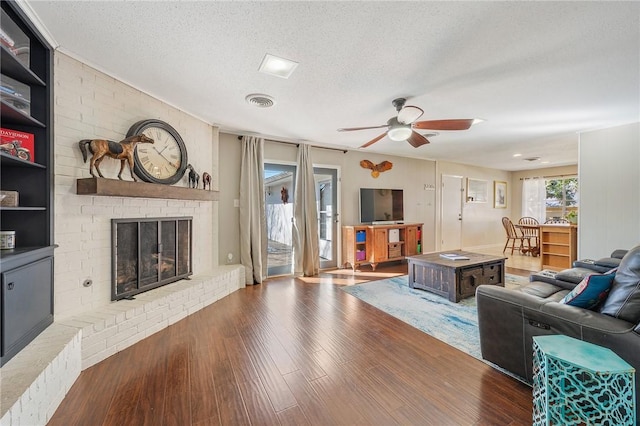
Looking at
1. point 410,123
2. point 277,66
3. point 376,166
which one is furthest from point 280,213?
point 277,66

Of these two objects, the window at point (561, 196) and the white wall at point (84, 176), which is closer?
the white wall at point (84, 176)

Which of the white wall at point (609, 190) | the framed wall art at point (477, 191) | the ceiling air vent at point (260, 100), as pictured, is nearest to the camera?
the ceiling air vent at point (260, 100)

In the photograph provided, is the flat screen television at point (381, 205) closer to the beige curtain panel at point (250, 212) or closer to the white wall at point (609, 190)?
the beige curtain panel at point (250, 212)

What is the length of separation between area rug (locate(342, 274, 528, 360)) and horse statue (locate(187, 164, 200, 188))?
2524 mm

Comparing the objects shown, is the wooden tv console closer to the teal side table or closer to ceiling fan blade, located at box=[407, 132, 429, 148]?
ceiling fan blade, located at box=[407, 132, 429, 148]

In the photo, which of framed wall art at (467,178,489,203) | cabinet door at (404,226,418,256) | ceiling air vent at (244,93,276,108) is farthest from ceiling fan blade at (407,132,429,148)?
framed wall art at (467,178,489,203)

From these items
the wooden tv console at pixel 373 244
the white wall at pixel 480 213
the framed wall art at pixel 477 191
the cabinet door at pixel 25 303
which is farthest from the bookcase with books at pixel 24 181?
the framed wall art at pixel 477 191

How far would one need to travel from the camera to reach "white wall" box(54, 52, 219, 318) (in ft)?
6.77

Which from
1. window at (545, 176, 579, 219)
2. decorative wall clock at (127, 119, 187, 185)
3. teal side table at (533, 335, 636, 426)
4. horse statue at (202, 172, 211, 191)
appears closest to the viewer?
teal side table at (533, 335, 636, 426)

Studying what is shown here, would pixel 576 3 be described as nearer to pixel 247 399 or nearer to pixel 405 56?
pixel 405 56

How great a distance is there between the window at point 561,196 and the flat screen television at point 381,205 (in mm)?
5019

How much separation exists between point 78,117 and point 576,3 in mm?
3604

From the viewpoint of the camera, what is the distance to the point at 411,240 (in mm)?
5531

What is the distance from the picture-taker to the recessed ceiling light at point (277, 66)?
2.13m
